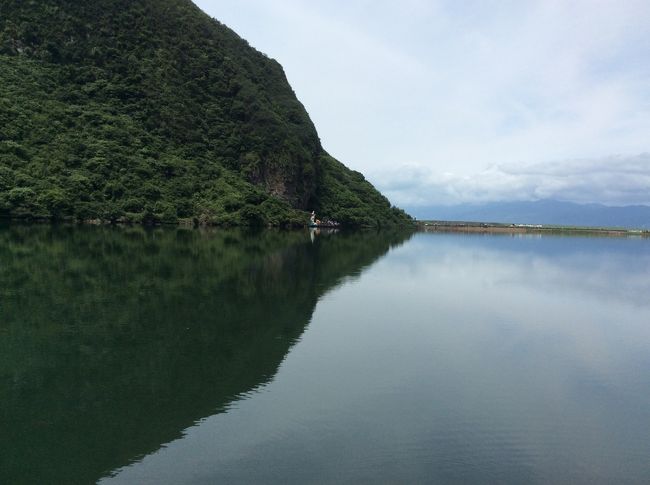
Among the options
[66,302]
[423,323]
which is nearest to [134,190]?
[66,302]

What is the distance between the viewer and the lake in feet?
25.5

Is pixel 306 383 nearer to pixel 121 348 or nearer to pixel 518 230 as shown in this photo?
pixel 121 348

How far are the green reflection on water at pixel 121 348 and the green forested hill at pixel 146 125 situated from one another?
40.9 meters

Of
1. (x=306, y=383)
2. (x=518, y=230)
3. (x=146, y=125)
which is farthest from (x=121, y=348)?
(x=518, y=230)

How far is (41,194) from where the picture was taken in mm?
57625

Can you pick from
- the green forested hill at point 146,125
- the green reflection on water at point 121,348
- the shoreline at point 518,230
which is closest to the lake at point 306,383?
the green reflection on water at point 121,348

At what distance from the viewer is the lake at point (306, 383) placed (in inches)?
306

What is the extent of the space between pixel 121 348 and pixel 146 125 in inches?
3100

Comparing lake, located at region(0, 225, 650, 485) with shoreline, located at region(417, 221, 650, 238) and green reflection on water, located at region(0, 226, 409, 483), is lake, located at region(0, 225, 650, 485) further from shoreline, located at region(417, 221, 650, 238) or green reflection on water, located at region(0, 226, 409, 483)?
shoreline, located at region(417, 221, 650, 238)

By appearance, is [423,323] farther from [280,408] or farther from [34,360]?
[34,360]

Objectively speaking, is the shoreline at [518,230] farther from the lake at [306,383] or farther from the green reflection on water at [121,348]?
the lake at [306,383]

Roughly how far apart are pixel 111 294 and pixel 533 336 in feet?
49.0

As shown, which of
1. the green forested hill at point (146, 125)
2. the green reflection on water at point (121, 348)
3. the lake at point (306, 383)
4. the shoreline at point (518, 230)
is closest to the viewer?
the lake at point (306, 383)

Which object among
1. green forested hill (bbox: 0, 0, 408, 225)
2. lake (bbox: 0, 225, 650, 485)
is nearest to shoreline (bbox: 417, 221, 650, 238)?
green forested hill (bbox: 0, 0, 408, 225)
